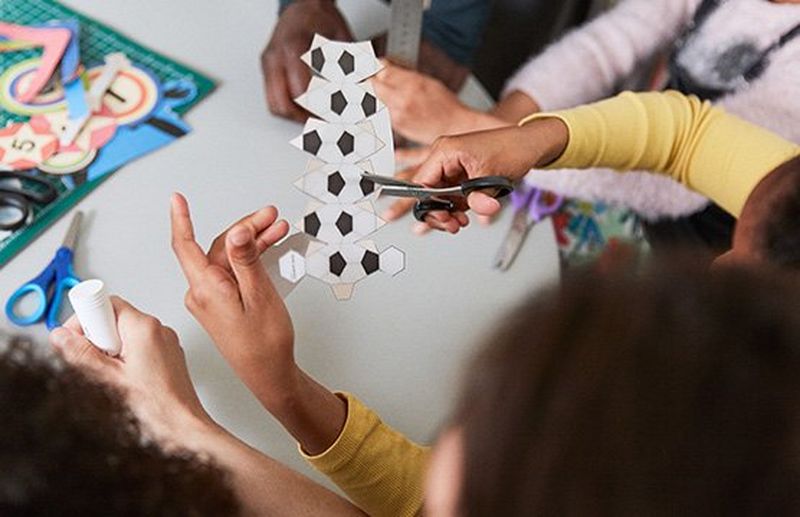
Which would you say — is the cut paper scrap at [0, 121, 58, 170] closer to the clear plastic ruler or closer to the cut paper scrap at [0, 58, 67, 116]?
the cut paper scrap at [0, 58, 67, 116]

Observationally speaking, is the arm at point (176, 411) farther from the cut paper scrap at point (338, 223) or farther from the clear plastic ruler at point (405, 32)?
the clear plastic ruler at point (405, 32)

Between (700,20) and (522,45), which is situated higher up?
(700,20)

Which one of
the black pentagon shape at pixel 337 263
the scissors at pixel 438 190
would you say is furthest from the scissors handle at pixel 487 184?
the black pentagon shape at pixel 337 263

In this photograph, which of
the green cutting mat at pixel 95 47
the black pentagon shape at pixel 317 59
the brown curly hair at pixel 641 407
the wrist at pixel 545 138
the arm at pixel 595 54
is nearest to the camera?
the brown curly hair at pixel 641 407

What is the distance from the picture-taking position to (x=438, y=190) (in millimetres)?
734

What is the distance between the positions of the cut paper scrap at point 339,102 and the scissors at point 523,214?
0.21m

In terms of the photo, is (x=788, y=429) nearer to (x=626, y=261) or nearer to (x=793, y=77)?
(x=626, y=261)

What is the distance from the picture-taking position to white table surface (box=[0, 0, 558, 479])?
0.74 m

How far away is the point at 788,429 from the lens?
372 millimetres

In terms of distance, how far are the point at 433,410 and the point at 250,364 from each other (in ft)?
0.55

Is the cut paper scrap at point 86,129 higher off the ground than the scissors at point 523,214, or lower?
lower

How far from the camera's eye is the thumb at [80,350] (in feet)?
2.19

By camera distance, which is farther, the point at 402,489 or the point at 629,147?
the point at 629,147

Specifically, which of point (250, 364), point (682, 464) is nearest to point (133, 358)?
point (250, 364)
